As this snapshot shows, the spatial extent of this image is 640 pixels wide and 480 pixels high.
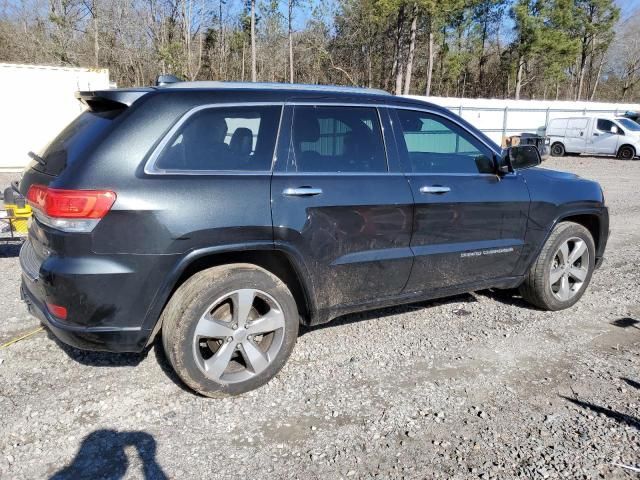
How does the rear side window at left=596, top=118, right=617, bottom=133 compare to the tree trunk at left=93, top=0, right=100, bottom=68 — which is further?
the tree trunk at left=93, top=0, right=100, bottom=68

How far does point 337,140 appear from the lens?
3.51m

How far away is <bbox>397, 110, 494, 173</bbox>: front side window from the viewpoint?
12.7 ft

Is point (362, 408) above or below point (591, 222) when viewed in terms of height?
below

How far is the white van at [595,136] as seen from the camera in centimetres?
2209

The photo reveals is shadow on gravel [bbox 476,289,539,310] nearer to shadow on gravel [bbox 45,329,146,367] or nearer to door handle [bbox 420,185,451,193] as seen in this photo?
door handle [bbox 420,185,451,193]

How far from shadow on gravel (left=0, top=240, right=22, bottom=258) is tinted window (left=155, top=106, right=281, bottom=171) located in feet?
13.7

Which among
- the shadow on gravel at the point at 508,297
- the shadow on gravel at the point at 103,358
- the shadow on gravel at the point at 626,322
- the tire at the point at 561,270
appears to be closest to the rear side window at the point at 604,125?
the tire at the point at 561,270

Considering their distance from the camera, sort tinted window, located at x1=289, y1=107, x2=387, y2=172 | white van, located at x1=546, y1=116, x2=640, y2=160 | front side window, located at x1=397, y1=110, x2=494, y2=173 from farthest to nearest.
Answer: white van, located at x1=546, y1=116, x2=640, y2=160 → front side window, located at x1=397, y1=110, x2=494, y2=173 → tinted window, located at x1=289, y1=107, x2=387, y2=172

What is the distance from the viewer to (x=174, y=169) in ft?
9.53

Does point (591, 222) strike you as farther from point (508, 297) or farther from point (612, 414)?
point (612, 414)

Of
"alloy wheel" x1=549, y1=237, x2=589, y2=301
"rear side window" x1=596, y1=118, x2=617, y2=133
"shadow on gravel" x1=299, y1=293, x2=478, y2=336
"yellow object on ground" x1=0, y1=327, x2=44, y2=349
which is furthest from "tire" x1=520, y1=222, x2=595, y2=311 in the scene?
"rear side window" x1=596, y1=118, x2=617, y2=133

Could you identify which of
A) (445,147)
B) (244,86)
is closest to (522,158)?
(445,147)

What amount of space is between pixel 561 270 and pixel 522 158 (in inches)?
45.1

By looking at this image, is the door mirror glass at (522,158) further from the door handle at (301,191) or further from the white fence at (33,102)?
the white fence at (33,102)
